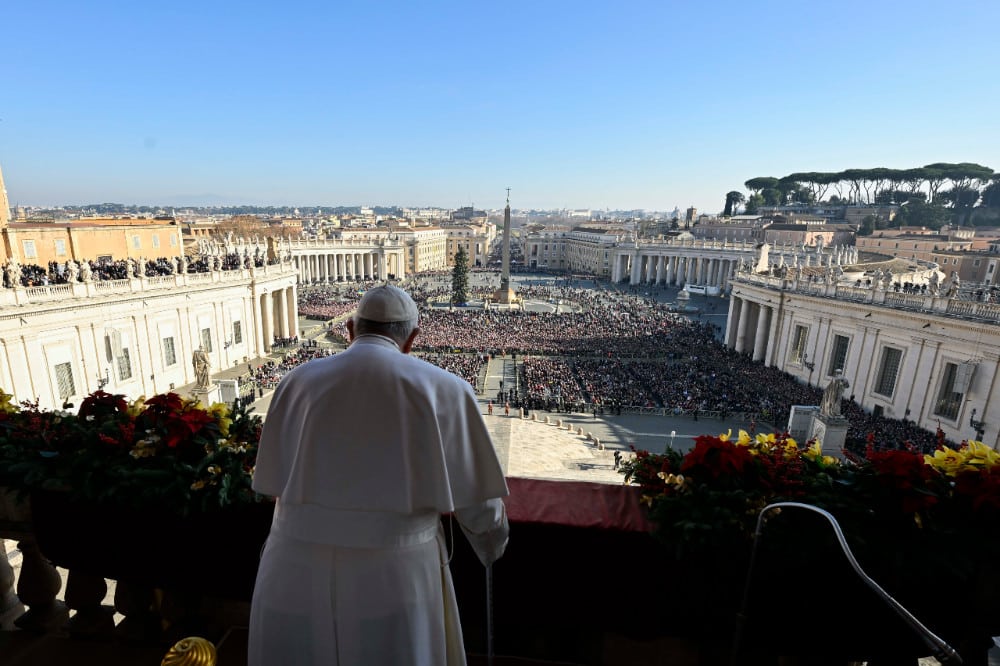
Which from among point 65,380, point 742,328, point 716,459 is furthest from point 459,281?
point 716,459

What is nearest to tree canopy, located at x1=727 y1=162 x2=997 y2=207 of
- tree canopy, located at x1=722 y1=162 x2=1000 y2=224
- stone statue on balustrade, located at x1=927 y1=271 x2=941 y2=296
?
tree canopy, located at x1=722 y1=162 x2=1000 y2=224

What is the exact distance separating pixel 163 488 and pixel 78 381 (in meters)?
22.3

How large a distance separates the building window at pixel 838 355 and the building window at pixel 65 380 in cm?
3408

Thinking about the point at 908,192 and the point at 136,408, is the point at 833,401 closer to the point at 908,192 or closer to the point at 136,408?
the point at 136,408

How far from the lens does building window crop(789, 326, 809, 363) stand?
2905cm

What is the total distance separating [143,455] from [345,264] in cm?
7433

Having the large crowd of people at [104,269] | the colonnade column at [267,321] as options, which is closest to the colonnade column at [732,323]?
the colonnade column at [267,321]

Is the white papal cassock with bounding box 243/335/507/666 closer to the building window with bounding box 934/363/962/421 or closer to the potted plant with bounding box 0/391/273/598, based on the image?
the potted plant with bounding box 0/391/273/598

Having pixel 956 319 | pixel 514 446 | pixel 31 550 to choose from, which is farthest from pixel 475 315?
pixel 31 550

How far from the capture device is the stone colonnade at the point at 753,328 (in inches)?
1238

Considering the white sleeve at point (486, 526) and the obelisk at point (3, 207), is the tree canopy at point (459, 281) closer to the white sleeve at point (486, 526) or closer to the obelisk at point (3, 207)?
the obelisk at point (3, 207)

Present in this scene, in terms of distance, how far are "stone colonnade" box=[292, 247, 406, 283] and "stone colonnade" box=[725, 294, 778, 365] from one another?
52.9 metres

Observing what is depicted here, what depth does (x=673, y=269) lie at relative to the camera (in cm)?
7650

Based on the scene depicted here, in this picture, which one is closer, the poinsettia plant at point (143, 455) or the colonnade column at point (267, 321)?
the poinsettia plant at point (143, 455)
